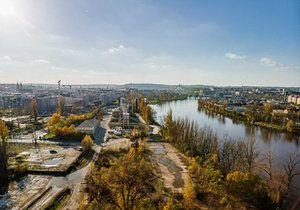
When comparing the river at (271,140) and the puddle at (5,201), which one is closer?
the puddle at (5,201)

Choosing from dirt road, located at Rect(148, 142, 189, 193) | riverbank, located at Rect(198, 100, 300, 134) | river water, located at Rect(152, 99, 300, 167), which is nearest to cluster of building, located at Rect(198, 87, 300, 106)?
riverbank, located at Rect(198, 100, 300, 134)

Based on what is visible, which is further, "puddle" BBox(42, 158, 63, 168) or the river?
the river

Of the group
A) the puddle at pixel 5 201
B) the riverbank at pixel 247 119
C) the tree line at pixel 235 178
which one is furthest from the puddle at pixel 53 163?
the riverbank at pixel 247 119

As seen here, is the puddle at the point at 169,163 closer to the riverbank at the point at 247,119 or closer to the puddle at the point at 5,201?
the puddle at the point at 5,201

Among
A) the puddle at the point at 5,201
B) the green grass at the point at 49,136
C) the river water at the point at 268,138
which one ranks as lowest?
the river water at the point at 268,138

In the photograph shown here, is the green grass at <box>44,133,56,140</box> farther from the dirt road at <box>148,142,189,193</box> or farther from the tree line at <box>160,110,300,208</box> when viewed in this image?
the tree line at <box>160,110,300,208</box>

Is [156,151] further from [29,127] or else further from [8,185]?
[29,127]

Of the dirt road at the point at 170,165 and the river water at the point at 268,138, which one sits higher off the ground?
the dirt road at the point at 170,165

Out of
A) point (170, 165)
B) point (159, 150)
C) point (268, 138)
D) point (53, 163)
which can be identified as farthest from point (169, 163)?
point (268, 138)

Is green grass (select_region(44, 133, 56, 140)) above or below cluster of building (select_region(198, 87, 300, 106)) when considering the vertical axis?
below

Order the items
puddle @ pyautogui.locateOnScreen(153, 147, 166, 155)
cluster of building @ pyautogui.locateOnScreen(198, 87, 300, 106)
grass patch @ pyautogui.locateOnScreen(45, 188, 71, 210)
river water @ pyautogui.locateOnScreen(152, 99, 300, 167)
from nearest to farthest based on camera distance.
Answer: grass patch @ pyautogui.locateOnScreen(45, 188, 71, 210) < puddle @ pyautogui.locateOnScreen(153, 147, 166, 155) < river water @ pyautogui.locateOnScreen(152, 99, 300, 167) < cluster of building @ pyautogui.locateOnScreen(198, 87, 300, 106)

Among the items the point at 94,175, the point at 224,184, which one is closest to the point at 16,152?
the point at 94,175
